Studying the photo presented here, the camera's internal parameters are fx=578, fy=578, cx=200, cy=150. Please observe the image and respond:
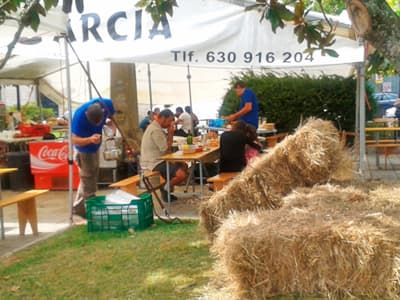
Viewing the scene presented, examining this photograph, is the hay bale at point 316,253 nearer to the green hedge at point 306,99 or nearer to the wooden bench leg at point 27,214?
the wooden bench leg at point 27,214

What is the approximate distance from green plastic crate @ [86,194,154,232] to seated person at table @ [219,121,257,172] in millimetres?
1278

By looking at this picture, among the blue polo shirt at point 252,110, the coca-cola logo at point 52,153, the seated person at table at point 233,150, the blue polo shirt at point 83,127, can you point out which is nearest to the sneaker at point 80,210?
the blue polo shirt at point 83,127

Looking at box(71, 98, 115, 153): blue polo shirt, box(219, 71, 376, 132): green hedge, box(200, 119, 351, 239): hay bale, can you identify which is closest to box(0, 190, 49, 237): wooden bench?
box(71, 98, 115, 153): blue polo shirt

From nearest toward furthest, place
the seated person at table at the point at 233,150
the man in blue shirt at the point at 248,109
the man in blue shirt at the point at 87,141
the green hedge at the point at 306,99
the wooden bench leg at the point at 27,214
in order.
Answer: the wooden bench leg at the point at 27,214 < the man in blue shirt at the point at 87,141 < the seated person at table at the point at 233,150 < the man in blue shirt at the point at 248,109 < the green hedge at the point at 306,99

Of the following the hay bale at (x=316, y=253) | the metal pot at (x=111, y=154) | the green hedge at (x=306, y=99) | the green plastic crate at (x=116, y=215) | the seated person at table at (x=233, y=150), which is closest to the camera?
the hay bale at (x=316, y=253)

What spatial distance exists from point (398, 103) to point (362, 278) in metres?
13.7

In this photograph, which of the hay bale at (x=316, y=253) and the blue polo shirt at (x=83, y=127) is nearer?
the hay bale at (x=316, y=253)

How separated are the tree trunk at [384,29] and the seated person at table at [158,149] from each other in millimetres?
5362

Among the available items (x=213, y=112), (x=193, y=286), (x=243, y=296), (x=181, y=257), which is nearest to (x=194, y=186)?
(x=181, y=257)

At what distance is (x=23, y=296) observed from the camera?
4965mm

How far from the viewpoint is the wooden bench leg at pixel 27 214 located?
23.6ft

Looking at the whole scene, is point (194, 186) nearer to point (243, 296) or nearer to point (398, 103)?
point (243, 296)

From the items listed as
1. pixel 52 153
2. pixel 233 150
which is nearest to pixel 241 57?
pixel 233 150

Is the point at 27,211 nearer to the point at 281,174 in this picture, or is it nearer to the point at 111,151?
the point at 111,151
